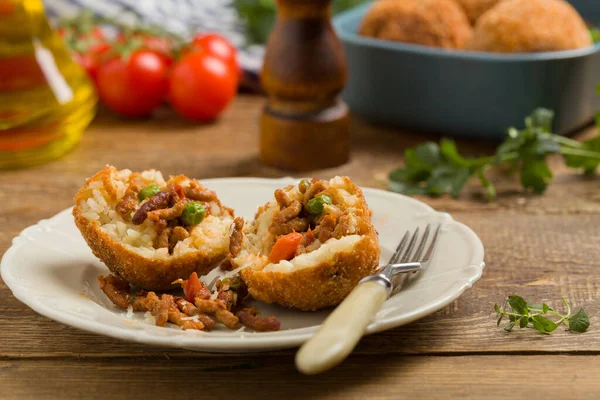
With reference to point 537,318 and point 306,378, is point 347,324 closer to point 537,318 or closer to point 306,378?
point 306,378

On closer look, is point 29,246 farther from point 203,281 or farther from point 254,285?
point 254,285

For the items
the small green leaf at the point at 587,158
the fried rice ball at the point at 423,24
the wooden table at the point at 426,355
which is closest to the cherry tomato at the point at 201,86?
the fried rice ball at the point at 423,24

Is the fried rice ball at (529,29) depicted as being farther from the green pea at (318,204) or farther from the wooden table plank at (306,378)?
the wooden table plank at (306,378)

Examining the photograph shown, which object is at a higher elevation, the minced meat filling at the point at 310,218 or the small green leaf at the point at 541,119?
the minced meat filling at the point at 310,218

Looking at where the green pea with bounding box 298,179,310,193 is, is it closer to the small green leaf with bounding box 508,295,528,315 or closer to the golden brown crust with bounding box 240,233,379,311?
the golden brown crust with bounding box 240,233,379,311

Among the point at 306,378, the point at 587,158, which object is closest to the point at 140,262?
the point at 306,378

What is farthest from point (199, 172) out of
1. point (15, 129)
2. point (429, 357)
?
point (429, 357)

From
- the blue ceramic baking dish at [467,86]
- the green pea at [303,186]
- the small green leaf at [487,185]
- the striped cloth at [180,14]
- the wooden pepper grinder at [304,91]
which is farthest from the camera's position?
the striped cloth at [180,14]
